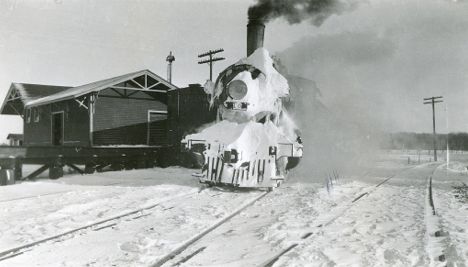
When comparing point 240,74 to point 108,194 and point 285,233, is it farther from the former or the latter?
point 285,233

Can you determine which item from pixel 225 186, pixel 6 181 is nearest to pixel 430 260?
pixel 225 186

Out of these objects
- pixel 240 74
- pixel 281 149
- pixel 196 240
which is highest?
pixel 240 74

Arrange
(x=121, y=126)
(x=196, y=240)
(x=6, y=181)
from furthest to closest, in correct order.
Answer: (x=121, y=126)
(x=6, y=181)
(x=196, y=240)

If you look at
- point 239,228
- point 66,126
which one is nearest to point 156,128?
point 66,126

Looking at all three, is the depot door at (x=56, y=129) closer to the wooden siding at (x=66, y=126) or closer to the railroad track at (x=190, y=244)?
the wooden siding at (x=66, y=126)

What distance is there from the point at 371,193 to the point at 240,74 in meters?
4.00

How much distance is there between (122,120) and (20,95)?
8382mm

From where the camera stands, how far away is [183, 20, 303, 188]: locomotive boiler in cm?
816

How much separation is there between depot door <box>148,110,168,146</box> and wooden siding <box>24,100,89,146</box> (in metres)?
3.00

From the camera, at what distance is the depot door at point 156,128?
18469 millimetres

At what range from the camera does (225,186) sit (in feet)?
30.0

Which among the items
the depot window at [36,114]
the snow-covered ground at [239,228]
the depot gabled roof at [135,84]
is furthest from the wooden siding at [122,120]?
the snow-covered ground at [239,228]

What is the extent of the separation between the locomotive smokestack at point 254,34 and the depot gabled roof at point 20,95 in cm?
1588

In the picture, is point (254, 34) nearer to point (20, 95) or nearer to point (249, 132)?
point (249, 132)
